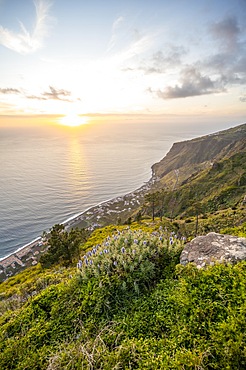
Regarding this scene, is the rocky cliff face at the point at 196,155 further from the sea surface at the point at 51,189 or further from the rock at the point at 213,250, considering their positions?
the rock at the point at 213,250

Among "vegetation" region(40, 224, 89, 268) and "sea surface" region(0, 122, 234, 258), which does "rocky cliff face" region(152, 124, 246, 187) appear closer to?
"sea surface" region(0, 122, 234, 258)

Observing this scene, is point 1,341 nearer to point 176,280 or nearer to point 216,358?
point 176,280

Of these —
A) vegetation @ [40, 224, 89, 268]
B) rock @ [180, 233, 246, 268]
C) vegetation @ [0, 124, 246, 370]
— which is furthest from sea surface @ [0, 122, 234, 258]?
rock @ [180, 233, 246, 268]

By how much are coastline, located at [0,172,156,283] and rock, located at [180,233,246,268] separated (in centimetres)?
5435

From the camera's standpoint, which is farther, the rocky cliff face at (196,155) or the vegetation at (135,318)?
the rocky cliff face at (196,155)

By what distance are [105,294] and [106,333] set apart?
2.72 ft

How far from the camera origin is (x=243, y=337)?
3.04m

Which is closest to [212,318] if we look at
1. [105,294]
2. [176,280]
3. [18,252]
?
[176,280]

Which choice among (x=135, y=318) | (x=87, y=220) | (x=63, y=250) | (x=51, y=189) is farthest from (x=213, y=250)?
(x=51, y=189)

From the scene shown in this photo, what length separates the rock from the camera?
4.90 m

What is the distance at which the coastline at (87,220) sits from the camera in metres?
54.3

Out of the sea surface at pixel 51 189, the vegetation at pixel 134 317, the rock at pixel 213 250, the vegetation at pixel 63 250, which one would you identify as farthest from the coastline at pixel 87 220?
the vegetation at pixel 134 317

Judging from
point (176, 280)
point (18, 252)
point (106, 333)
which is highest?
point (176, 280)

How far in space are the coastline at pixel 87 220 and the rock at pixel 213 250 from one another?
178ft
